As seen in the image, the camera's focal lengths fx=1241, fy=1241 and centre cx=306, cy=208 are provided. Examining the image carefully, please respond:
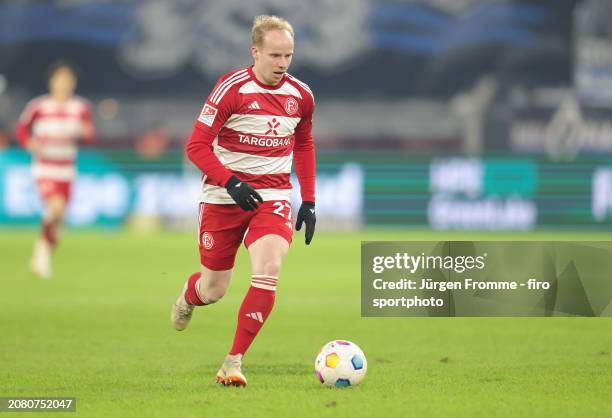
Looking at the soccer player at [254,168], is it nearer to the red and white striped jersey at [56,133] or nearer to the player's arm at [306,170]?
the player's arm at [306,170]

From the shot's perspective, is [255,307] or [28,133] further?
[28,133]

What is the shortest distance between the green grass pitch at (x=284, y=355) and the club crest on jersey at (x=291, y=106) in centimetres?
157

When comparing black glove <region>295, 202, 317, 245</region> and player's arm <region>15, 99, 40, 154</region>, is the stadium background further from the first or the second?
player's arm <region>15, 99, 40, 154</region>

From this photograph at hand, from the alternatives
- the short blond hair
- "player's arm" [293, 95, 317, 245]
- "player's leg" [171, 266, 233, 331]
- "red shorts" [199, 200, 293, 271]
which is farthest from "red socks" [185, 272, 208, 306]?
the short blond hair

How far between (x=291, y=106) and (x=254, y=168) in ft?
1.41

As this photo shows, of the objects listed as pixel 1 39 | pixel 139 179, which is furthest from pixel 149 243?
pixel 1 39

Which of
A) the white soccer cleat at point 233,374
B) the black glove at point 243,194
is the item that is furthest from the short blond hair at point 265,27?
the white soccer cleat at point 233,374

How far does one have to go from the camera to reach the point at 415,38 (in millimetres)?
27906

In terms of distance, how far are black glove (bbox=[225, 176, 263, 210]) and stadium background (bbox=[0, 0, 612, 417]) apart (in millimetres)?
1047

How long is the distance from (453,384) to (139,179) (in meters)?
15.1

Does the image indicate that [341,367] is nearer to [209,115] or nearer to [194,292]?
[194,292]

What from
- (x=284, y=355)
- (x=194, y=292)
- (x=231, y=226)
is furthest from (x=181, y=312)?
(x=231, y=226)

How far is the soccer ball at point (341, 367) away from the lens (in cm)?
682

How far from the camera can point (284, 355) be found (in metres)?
8.33
